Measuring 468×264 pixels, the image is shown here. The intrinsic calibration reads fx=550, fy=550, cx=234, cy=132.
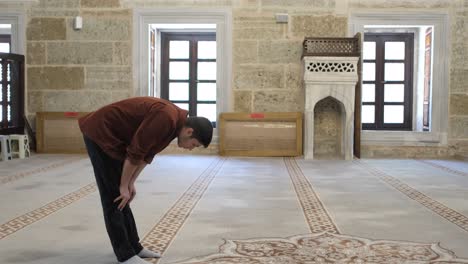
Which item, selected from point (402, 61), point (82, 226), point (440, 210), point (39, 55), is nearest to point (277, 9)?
point (402, 61)

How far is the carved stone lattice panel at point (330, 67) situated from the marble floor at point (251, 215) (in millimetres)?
1807

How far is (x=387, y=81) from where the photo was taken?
30.8 ft

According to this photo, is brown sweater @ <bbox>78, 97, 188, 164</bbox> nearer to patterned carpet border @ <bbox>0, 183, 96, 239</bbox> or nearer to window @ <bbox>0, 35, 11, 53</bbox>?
patterned carpet border @ <bbox>0, 183, 96, 239</bbox>

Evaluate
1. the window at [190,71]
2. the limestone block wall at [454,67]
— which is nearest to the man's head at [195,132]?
the limestone block wall at [454,67]

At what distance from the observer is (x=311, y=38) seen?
825 cm

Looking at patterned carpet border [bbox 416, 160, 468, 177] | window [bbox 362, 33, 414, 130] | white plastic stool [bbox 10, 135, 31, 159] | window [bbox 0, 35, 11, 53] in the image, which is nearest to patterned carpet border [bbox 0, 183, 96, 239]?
white plastic stool [bbox 10, 135, 31, 159]

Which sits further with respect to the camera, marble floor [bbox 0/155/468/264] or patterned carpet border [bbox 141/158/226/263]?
patterned carpet border [bbox 141/158/226/263]

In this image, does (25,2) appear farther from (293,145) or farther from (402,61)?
(402,61)

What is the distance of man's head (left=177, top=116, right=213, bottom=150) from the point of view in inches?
93.9

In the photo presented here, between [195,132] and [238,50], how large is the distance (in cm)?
647

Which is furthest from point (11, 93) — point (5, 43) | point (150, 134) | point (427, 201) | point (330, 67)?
Result: point (150, 134)

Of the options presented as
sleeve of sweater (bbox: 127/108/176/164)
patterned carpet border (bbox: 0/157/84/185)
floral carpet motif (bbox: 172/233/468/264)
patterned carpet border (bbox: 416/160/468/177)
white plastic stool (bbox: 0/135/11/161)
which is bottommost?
patterned carpet border (bbox: 0/157/84/185)

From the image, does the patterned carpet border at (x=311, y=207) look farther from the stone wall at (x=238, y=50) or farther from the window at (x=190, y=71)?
the window at (x=190, y=71)

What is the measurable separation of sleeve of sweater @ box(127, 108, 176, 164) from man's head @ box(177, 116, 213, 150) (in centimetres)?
6
